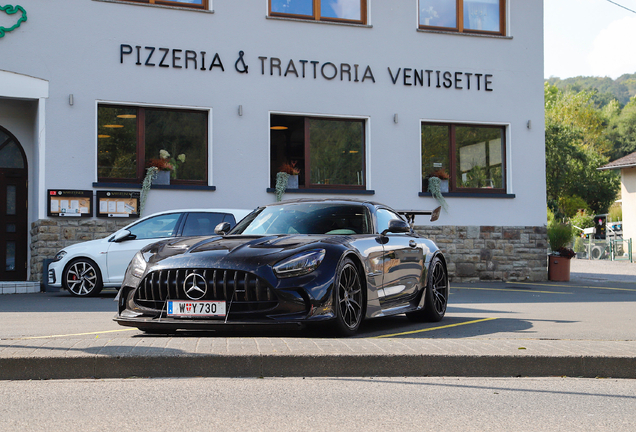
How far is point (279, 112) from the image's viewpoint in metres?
16.8

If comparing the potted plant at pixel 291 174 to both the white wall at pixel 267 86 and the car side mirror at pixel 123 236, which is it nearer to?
the white wall at pixel 267 86

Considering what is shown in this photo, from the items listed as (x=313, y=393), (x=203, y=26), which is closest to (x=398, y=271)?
(x=313, y=393)

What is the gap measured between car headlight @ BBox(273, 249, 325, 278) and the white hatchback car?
6390 millimetres

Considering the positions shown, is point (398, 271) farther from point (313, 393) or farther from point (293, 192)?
point (293, 192)

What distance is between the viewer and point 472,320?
9117 mm

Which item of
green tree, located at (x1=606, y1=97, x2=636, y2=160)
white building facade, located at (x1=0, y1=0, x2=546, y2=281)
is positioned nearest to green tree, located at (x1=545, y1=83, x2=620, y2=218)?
green tree, located at (x1=606, y1=97, x2=636, y2=160)

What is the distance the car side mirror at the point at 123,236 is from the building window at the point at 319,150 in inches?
174

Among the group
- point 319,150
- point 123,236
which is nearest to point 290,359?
point 123,236

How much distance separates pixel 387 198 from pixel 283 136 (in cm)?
278

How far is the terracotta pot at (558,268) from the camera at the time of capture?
18.5 meters

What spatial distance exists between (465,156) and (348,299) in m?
12.0

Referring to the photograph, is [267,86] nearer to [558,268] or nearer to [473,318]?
[558,268]

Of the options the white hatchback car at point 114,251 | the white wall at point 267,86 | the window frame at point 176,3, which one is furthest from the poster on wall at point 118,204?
the window frame at point 176,3

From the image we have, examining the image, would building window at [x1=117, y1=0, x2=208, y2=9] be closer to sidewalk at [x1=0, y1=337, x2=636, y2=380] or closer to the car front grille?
the car front grille
